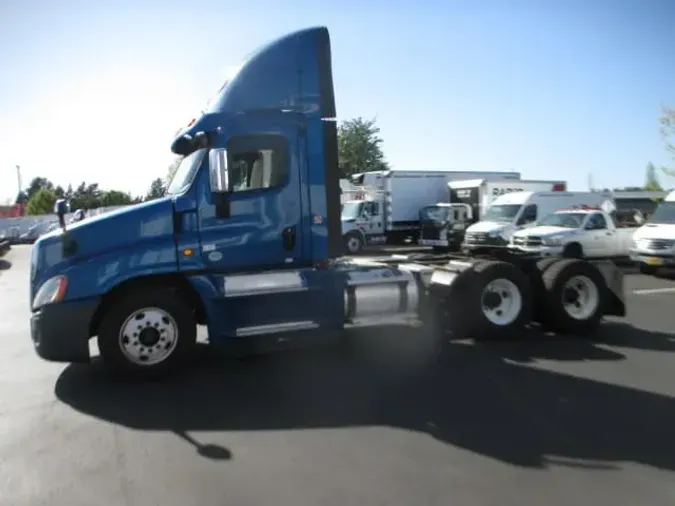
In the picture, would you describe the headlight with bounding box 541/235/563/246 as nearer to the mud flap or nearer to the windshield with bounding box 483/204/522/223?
the windshield with bounding box 483/204/522/223

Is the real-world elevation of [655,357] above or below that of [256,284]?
below

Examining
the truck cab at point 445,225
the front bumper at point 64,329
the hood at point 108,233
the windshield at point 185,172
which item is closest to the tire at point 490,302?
the windshield at point 185,172

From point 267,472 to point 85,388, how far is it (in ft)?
10.1

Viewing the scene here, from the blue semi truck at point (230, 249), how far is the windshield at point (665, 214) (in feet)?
42.4

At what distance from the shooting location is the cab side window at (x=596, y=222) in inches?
783

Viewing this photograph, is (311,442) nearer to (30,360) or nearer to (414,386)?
(414,386)

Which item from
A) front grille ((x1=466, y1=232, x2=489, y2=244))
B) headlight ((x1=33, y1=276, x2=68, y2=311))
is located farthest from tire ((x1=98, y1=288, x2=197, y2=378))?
front grille ((x1=466, y1=232, x2=489, y2=244))

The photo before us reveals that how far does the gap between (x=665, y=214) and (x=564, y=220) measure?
3.55m

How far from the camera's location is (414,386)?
19.7 feet

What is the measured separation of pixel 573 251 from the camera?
64.0 ft

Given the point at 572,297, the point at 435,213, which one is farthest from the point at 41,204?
the point at 572,297

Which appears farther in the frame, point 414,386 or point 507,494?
point 414,386

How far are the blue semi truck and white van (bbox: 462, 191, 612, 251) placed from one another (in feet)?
49.2

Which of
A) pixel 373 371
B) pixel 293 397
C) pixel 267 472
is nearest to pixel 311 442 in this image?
pixel 267 472
